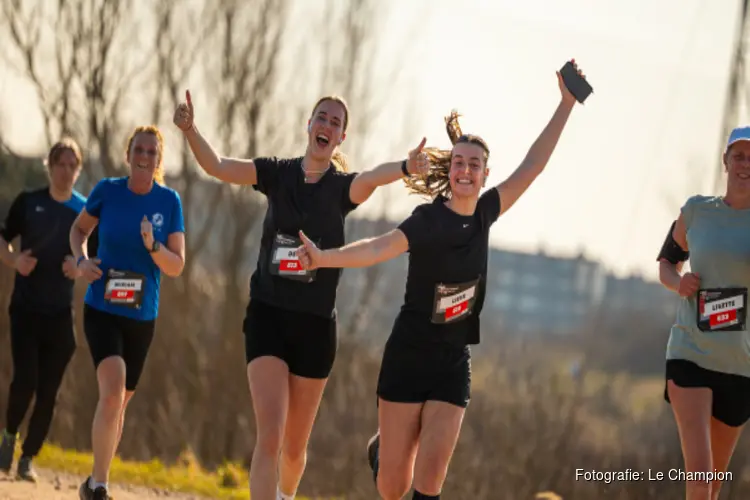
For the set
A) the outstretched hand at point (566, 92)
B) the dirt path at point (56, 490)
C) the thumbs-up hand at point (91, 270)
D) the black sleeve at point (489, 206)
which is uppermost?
the outstretched hand at point (566, 92)

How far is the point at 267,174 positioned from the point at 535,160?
1.35 m

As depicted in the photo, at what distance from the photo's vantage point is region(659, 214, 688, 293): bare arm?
6570 millimetres

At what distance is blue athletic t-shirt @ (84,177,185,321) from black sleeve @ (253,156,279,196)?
37.2 inches

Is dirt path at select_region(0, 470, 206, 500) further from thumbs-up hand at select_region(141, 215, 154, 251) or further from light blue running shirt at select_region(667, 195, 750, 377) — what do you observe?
light blue running shirt at select_region(667, 195, 750, 377)

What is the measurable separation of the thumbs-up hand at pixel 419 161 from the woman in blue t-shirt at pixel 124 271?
1.58 metres

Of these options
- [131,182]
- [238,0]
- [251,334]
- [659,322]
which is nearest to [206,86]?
[238,0]

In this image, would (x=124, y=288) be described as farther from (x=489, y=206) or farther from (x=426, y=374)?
(x=489, y=206)

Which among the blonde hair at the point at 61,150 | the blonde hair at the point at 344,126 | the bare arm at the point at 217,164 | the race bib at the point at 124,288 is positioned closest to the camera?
the bare arm at the point at 217,164

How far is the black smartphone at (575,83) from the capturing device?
21.3 ft

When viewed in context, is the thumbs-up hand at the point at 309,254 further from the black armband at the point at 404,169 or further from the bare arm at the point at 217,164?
the bare arm at the point at 217,164

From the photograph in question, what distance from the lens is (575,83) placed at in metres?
6.48

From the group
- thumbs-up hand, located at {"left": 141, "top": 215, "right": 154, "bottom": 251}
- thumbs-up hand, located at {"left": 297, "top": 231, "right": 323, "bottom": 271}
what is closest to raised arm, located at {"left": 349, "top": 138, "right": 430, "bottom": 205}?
thumbs-up hand, located at {"left": 297, "top": 231, "right": 323, "bottom": 271}

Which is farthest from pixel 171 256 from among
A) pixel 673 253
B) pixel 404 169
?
pixel 673 253

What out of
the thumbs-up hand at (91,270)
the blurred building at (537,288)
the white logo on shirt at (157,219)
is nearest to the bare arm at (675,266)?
the white logo on shirt at (157,219)
